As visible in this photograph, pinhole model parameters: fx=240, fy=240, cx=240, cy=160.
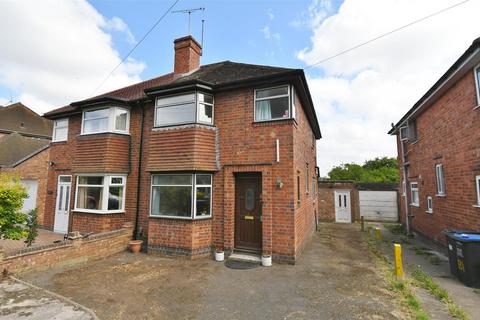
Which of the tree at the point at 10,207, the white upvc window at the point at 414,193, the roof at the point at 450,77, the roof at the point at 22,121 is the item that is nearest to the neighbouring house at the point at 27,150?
the roof at the point at 22,121

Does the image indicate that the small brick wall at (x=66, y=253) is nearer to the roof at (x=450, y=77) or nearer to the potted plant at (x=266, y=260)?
the potted plant at (x=266, y=260)

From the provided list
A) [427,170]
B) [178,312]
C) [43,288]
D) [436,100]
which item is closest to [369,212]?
[427,170]

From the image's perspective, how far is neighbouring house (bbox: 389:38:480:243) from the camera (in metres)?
6.47

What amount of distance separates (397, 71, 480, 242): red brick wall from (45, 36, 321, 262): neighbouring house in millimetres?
4524

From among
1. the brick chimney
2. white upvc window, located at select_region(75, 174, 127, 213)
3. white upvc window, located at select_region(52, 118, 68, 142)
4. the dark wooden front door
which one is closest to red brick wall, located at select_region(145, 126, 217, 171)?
the dark wooden front door

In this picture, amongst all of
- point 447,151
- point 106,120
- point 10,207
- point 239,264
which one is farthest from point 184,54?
point 447,151

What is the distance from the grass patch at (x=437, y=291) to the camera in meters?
4.13

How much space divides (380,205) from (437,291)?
13595 mm

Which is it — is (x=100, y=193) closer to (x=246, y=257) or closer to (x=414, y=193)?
(x=246, y=257)

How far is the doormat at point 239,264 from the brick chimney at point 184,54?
827cm

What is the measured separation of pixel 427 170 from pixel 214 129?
8.92 meters

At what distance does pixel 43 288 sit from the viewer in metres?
5.03

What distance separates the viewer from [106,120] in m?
9.47

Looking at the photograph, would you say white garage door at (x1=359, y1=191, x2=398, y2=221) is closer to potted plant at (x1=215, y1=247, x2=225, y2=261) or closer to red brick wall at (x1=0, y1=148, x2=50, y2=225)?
potted plant at (x1=215, y1=247, x2=225, y2=261)
